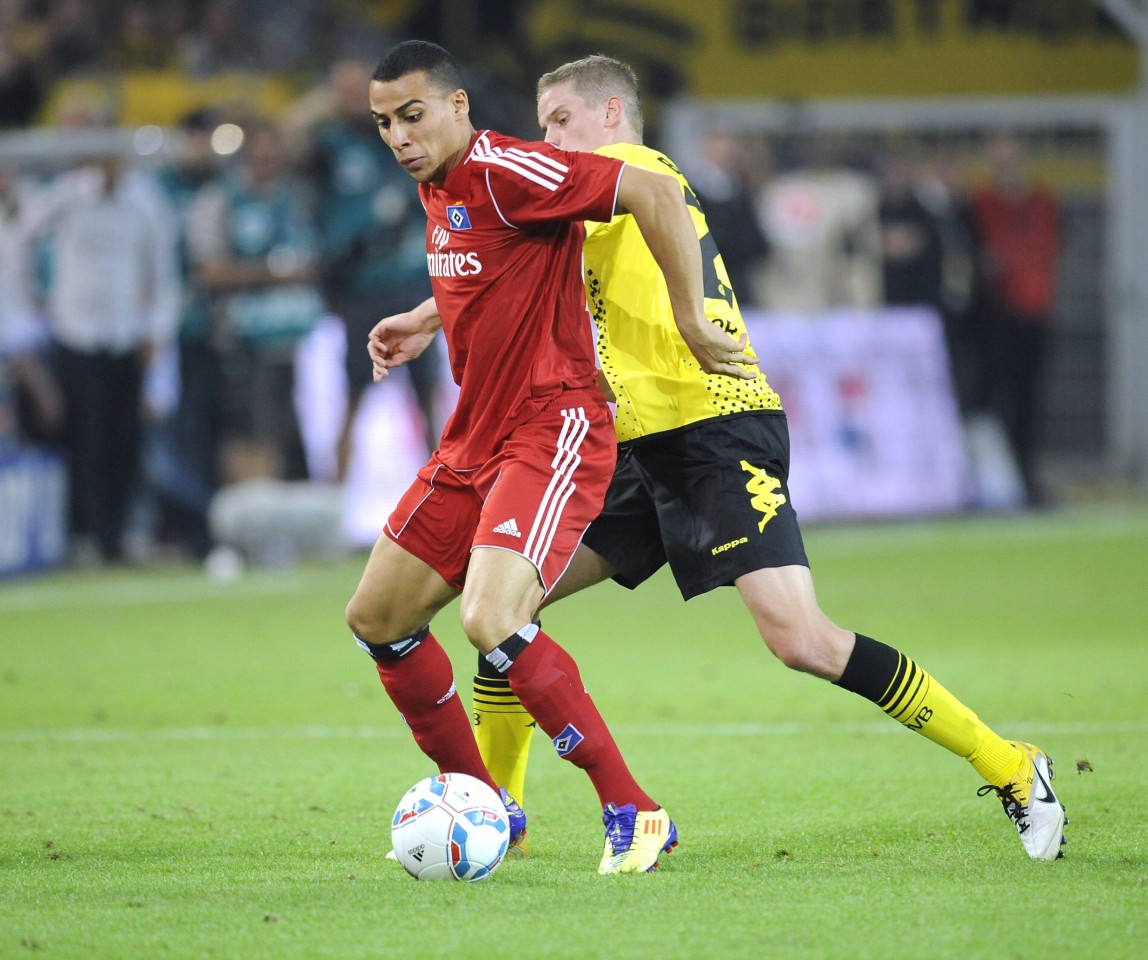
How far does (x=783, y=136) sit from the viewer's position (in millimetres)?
20031

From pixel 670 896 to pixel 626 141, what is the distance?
229 cm

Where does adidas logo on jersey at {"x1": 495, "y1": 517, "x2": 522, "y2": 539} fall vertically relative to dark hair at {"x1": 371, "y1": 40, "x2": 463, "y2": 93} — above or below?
below

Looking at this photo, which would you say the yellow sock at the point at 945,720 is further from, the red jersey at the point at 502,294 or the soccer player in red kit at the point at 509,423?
the red jersey at the point at 502,294

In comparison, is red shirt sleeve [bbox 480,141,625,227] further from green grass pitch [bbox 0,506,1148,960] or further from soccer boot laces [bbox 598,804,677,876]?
green grass pitch [bbox 0,506,1148,960]

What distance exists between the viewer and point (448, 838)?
4902 millimetres

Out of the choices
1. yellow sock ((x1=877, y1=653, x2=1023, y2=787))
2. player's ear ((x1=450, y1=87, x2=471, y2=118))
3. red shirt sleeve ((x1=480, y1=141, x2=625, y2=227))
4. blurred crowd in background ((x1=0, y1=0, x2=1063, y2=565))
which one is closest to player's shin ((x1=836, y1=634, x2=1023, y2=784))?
yellow sock ((x1=877, y1=653, x2=1023, y2=787))

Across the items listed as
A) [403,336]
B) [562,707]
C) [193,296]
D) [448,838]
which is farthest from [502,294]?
[193,296]

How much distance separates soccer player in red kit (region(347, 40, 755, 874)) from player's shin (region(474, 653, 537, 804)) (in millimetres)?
204

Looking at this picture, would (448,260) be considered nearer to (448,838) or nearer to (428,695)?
(428,695)

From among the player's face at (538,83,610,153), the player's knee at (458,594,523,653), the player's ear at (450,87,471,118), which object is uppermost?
the player's ear at (450,87,471,118)

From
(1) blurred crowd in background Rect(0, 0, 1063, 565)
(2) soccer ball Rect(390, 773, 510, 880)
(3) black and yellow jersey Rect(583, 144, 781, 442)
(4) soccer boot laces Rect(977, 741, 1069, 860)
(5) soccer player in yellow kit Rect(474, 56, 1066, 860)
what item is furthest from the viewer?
(1) blurred crowd in background Rect(0, 0, 1063, 565)

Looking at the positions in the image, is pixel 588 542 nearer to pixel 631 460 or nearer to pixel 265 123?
pixel 631 460

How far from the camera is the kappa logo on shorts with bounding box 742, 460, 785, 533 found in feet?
17.7

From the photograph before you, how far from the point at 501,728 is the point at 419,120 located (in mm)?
1754
